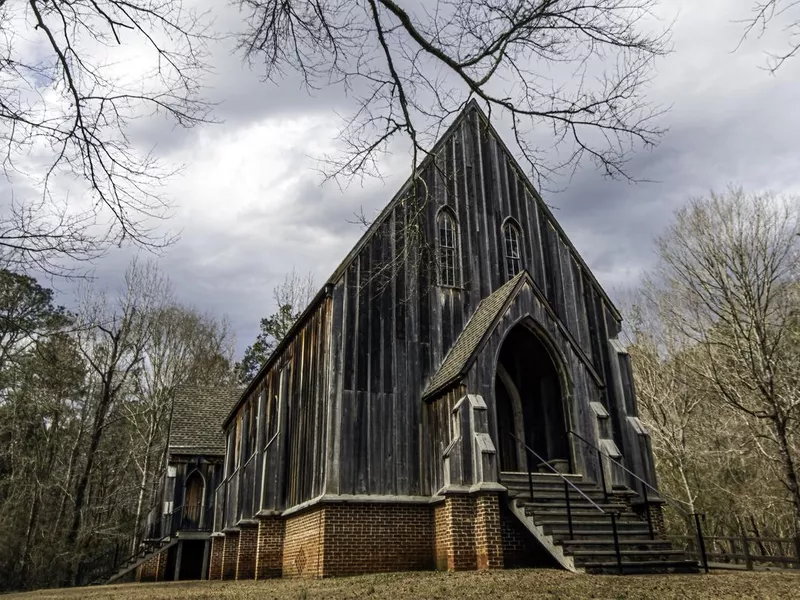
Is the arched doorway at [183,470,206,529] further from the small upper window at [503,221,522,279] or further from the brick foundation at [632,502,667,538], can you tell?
the brick foundation at [632,502,667,538]

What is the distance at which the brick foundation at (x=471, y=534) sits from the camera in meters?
11.4

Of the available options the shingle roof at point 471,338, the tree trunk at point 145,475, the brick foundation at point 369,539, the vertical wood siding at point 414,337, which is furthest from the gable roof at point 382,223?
the tree trunk at point 145,475

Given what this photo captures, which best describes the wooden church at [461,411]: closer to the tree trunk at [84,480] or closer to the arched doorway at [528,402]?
the arched doorway at [528,402]

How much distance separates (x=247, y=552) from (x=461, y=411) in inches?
381

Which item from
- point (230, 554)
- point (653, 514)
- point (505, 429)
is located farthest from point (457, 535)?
point (230, 554)

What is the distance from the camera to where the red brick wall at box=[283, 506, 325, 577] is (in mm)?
12586

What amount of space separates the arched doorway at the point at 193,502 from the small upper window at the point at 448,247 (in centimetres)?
1851

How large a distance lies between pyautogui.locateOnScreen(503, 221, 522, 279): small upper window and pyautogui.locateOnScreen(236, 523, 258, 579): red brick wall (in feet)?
35.1

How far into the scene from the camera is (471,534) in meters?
11.9

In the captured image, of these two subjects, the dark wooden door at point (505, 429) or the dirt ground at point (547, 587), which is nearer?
the dirt ground at point (547, 587)

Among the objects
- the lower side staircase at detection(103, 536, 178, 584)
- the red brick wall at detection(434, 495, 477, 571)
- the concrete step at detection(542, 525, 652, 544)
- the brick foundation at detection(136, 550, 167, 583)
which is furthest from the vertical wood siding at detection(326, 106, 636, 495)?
the brick foundation at detection(136, 550, 167, 583)

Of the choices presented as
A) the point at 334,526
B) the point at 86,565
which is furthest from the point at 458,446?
the point at 86,565

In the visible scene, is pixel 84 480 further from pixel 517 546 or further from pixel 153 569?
pixel 517 546

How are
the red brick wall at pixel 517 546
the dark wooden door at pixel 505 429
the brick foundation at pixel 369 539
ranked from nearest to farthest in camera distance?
1. the red brick wall at pixel 517 546
2. the brick foundation at pixel 369 539
3. the dark wooden door at pixel 505 429
